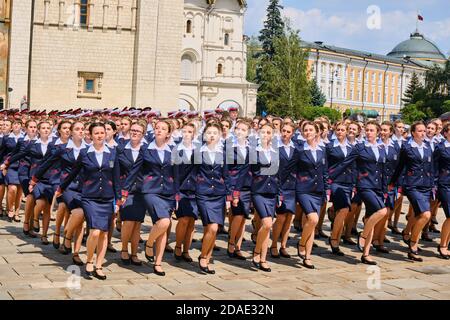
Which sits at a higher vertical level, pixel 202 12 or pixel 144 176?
pixel 202 12

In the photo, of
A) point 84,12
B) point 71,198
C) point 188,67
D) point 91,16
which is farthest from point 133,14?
point 71,198

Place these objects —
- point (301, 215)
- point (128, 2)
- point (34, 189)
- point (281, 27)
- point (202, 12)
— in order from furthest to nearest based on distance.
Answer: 1. point (281, 27)
2. point (202, 12)
3. point (128, 2)
4. point (301, 215)
5. point (34, 189)

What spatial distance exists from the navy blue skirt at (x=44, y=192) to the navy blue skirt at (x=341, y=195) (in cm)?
486

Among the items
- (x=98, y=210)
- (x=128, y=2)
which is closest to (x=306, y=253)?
(x=98, y=210)

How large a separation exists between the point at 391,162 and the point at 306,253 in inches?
100

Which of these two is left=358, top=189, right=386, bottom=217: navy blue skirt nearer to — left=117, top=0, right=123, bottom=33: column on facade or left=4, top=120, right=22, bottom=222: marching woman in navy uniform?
left=4, top=120, right=22, bottom=222: marching woman in navy uniform

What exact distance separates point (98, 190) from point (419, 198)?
5324 mm

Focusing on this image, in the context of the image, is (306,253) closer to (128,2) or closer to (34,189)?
(34,189)

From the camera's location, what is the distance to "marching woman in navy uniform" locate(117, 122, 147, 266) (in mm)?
9758

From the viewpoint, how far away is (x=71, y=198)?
1038 centimetres

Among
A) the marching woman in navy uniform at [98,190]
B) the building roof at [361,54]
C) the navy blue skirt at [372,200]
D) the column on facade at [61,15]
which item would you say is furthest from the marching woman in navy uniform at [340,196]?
the building roof at [361,54]

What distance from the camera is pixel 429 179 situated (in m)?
11.3

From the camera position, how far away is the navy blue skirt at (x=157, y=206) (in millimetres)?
9315

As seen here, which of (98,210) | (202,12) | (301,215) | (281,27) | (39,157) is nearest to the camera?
(98,210)
